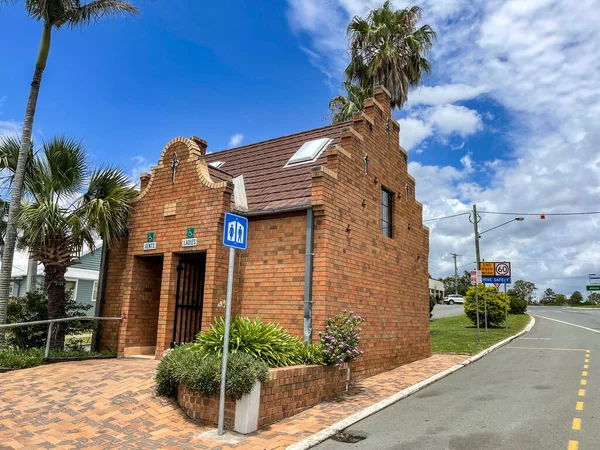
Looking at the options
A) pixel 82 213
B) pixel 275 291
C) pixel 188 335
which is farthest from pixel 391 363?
pixel 82 213

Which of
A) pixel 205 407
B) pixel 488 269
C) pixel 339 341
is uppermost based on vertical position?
pixel 488 269

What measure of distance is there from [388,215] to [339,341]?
16.4 feet

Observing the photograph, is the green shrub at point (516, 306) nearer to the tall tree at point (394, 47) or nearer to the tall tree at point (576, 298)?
the tall tree at point (394, 47)

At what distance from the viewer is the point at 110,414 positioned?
21.8 ft

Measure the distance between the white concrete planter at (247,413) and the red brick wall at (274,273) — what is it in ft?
8.88

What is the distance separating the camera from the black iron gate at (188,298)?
10.6 m

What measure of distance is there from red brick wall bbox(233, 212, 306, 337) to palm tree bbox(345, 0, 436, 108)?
12603 millimetres

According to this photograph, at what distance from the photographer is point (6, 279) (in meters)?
11.0

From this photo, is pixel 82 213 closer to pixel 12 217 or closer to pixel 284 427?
pixel 12 217

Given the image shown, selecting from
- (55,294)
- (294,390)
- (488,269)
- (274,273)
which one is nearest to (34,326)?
(55,294)

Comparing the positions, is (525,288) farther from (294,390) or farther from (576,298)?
(294,390)

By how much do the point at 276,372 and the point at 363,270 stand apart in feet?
13.6

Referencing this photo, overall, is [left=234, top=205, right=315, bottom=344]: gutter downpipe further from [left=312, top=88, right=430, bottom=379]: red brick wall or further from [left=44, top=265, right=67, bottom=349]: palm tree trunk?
[left=44, top=265, right=67, bottom=349]: palm tree trunk

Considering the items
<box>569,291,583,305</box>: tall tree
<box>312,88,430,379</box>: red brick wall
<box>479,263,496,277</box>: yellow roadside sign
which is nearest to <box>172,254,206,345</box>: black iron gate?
<box>312,88,430,379</box>: red brick wall
